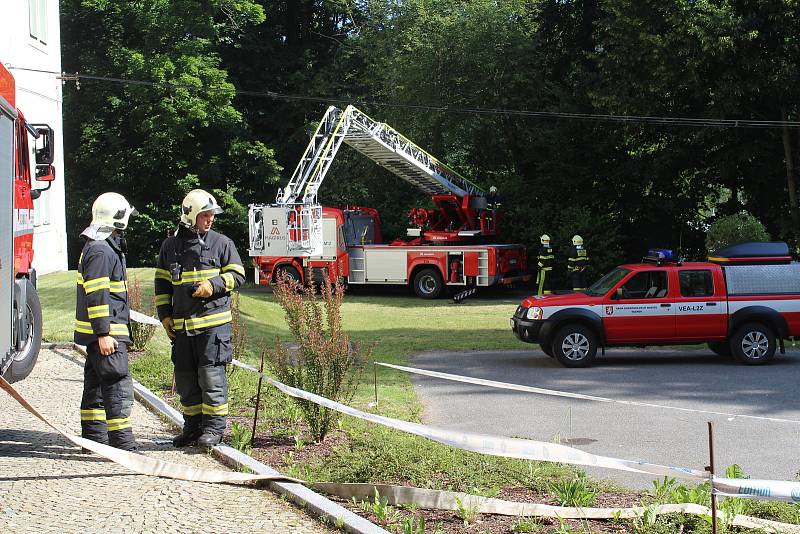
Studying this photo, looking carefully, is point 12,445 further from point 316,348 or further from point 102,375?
point 316,348

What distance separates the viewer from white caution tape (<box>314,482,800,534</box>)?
5254 mm

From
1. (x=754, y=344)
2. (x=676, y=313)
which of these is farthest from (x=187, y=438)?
(x=754, y=344)

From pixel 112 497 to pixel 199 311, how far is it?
173cm

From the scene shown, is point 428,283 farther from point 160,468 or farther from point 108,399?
point 160,468

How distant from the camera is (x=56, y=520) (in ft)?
17.7

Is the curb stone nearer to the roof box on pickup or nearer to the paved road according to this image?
the paved road

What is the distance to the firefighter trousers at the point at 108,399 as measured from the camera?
702 cm

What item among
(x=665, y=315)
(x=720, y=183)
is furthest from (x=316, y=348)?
(x=720, y=183)

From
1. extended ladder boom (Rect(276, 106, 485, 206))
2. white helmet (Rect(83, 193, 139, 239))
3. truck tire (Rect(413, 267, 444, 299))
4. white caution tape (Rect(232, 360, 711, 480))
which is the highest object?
extended ladder boom (Rect(276, 106, 485, 206))

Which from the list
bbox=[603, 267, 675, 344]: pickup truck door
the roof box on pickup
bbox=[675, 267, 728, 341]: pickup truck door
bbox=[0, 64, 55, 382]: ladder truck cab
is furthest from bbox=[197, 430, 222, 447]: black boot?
the roof box on pickup

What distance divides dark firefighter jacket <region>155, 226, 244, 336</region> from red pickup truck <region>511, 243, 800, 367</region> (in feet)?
23.8

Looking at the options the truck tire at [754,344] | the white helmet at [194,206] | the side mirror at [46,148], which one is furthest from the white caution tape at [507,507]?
the truck tire at [754,344]

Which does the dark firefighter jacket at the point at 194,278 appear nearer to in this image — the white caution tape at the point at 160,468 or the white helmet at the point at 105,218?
the white helmet at the point at 105,218

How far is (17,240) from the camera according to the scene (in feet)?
32.1
